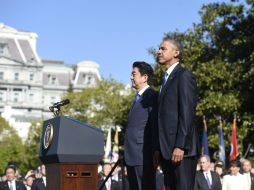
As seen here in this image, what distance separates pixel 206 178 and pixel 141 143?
18.6 ft

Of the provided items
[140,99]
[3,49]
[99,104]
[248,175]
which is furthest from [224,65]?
[3,49]

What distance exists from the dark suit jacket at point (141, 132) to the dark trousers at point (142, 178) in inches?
3.0

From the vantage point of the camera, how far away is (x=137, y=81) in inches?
370

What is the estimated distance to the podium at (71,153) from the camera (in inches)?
342

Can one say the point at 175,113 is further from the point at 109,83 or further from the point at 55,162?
the point at 109,83

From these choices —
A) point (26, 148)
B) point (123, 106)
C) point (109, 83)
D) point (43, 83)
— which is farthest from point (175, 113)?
point (43, 83)

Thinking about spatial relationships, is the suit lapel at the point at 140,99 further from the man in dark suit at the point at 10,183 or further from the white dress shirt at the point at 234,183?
the man in dark suit at the point at 10,183

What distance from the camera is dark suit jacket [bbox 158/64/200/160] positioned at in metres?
7.41

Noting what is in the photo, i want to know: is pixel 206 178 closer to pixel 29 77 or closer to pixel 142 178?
pixel 142 178

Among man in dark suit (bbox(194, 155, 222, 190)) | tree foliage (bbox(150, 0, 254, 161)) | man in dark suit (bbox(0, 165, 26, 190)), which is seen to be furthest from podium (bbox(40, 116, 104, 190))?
tree foliage (bbox(150, 0, 254, 161))

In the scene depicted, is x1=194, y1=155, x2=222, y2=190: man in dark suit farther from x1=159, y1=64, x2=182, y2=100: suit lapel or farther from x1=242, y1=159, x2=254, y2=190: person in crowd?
x1=159, y1=64, x2=182, y2=100: suit lapel

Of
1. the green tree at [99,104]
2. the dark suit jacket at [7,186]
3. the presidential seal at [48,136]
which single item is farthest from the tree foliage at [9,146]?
the presidential seal at [48,136]

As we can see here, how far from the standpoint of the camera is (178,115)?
7.57m

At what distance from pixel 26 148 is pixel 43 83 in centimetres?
5806
